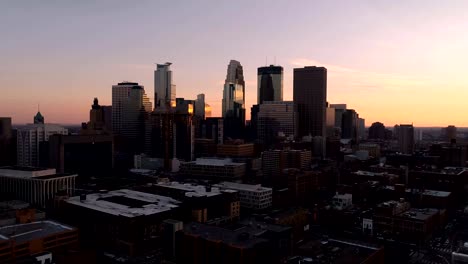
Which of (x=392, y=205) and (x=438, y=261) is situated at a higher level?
(x=392, y=205)

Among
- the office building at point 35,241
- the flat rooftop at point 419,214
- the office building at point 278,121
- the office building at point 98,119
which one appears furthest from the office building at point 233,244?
the office building at point 278,121

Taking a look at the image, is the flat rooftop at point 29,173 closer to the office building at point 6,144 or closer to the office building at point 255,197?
the office building at point 255,197

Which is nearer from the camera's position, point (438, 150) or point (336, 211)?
point (336, 211)

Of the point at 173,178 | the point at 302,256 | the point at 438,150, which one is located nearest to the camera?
the point at 302,256

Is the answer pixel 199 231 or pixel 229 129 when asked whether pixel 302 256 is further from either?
pixel 229 129

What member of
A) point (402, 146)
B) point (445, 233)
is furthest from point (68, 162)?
point (402, 146)

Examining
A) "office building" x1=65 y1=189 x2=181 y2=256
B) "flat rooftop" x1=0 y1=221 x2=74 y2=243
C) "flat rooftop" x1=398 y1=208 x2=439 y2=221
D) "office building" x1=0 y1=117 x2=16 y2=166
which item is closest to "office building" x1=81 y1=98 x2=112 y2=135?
"office building" x1=0 y1=117 x2=16 y2=166
